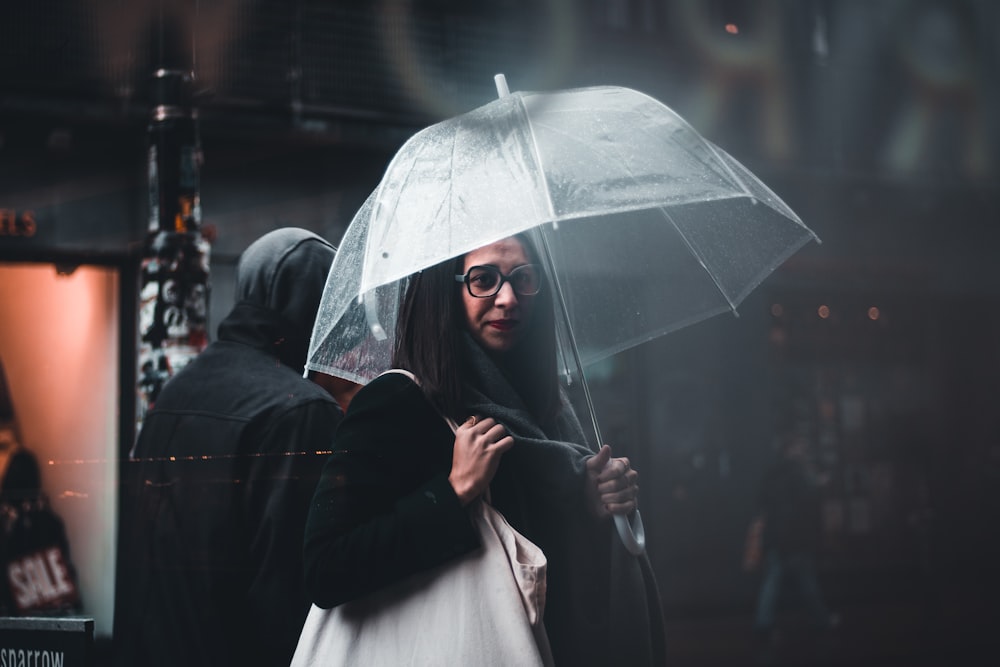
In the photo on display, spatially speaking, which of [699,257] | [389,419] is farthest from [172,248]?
[389,419]

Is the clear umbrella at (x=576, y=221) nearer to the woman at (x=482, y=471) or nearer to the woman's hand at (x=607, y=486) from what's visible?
the woman at (x=482, y=471)

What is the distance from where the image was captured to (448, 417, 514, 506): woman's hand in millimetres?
2055

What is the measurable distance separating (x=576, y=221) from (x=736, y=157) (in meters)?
6.11

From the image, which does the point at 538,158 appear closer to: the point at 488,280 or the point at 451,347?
the point at 488,280

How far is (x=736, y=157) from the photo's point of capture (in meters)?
8.67

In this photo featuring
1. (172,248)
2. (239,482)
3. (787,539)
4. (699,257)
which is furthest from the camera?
(787,539)

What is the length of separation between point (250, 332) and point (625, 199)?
1.03 meters

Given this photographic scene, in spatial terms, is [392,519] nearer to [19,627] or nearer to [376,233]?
[376,233]

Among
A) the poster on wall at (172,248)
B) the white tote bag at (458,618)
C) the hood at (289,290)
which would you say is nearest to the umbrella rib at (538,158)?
the white tote bag at (458,618)

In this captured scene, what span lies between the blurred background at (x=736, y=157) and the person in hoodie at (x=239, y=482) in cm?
33

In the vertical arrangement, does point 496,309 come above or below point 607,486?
above

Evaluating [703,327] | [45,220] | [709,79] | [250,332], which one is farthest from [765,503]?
[250,332]

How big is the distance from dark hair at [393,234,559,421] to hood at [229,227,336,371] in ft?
2.04

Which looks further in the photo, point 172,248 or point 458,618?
point 172,248
